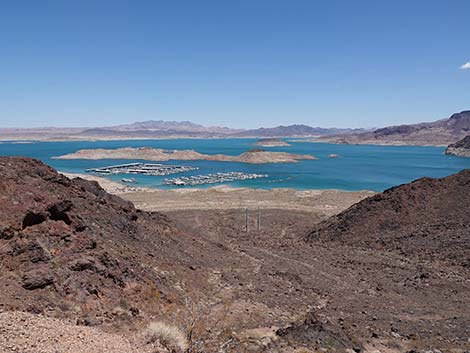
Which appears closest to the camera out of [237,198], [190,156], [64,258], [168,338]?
[168,338]

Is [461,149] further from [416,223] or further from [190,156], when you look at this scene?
[416,223]

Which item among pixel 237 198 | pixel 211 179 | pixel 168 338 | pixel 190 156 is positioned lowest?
pixel 237 198

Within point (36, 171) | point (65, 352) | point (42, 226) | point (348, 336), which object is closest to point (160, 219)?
point (36, 171)

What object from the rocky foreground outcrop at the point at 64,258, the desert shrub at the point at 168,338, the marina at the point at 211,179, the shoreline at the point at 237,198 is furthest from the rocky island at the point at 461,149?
the desert shrub at the point at 168,338

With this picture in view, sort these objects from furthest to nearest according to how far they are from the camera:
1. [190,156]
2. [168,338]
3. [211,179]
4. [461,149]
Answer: [461,149]
[190,156]
[211,179]
[168,338]

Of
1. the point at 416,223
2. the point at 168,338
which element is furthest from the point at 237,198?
the point at 168,338

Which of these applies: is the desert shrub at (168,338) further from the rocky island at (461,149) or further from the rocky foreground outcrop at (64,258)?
the rocky island at (461,149)
